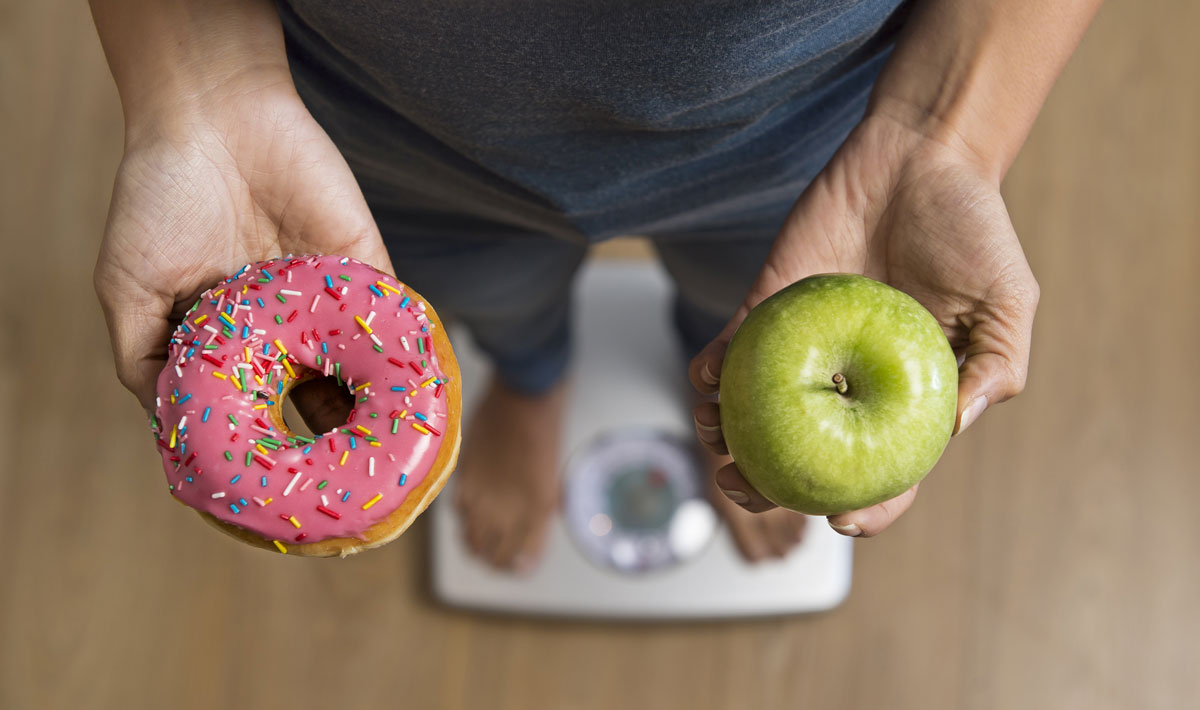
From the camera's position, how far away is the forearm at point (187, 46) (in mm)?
766

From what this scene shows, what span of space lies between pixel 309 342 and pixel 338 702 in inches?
37.9

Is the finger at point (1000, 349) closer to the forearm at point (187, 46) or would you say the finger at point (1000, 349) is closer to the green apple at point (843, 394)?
the green apple at point (843, 394)

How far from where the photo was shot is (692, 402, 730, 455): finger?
0.83 m

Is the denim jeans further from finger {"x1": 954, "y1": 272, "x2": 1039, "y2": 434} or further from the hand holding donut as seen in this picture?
finger {"x1": 954, "y1": 272, "x2": 1039, "y2": 434}

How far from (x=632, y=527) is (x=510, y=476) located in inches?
8.5

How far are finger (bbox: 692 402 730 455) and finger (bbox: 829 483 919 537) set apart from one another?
0.11 meters

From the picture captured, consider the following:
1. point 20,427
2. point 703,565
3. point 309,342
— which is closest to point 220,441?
point 309,342

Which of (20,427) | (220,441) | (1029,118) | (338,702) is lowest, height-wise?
(338,702)

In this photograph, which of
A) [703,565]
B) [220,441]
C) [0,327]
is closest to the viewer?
[220,441]

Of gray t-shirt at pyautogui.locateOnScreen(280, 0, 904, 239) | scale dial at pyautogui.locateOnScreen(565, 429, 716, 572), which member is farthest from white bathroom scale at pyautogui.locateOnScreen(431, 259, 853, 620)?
gray t-shirt at pyautogui.locateOnScreen(280, 0, 904, 239)

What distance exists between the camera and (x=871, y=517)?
2.65ft

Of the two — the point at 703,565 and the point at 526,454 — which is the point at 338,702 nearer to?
the point at 526,454

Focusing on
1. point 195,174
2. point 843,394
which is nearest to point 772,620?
point 843,394

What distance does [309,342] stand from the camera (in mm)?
801
